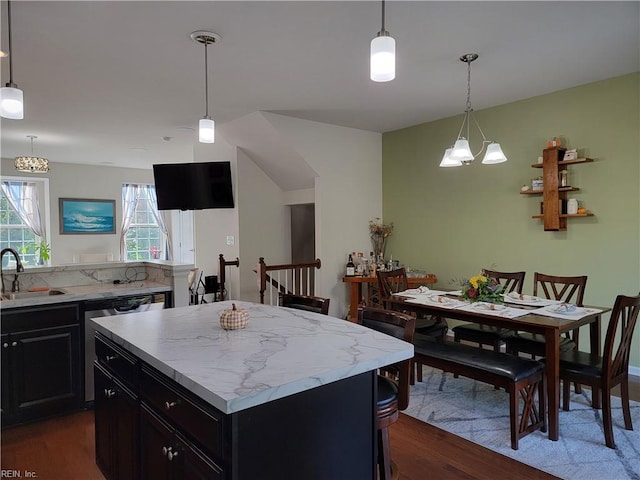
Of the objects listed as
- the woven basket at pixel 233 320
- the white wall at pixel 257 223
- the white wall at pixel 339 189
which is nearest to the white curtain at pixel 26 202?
the white wall at pixel 257 223

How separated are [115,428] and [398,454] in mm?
1634

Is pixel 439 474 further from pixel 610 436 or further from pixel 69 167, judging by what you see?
pixel 69 167

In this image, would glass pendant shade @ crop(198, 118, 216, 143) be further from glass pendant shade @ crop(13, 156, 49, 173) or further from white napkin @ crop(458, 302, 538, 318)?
glass pendant shade @ crop(13, 156, 49, 173)

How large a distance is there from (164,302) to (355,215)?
2963mm

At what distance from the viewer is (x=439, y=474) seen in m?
2.36

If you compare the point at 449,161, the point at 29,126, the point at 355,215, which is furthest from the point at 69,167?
the point at 449,161

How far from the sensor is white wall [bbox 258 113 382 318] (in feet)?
17.3

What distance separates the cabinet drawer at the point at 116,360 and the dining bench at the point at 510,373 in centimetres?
200

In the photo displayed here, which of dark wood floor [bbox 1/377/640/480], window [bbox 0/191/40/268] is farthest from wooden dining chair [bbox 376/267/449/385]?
window [bbox 0/191/40/268]

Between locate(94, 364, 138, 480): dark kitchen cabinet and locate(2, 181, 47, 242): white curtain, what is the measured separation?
7174mm

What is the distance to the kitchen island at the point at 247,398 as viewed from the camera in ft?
4.21

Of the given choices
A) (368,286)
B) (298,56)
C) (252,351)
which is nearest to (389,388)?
(252,351)

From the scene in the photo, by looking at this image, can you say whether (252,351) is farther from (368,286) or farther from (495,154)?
(368,286)

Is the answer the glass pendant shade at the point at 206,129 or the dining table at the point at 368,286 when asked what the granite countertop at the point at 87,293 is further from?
the dining table at the point at 368,286
